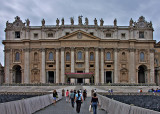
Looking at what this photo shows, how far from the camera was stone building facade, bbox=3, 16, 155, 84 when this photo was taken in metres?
81.9

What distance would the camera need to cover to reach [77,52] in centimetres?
8300

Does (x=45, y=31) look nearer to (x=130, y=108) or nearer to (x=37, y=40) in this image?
(x=37, y=40)

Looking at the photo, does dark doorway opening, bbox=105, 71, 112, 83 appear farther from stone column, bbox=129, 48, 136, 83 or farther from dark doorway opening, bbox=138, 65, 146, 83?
dark doorway opening, bbox=138, 65, 146, 83

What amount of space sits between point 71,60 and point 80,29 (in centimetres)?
1032

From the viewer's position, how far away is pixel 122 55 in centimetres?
8394

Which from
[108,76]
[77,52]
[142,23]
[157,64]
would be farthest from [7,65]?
[157,64]

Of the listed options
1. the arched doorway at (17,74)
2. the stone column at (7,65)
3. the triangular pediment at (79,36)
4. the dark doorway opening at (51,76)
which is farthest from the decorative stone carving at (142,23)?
the stone column at (7,65)

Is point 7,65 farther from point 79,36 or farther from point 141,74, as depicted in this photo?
point 141,74

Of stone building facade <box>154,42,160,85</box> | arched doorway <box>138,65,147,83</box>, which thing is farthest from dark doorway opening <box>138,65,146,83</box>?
stone building facade <box>154,42,160,85</box>

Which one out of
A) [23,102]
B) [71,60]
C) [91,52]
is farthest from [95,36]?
[23,102]

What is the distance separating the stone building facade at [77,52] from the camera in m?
81.9

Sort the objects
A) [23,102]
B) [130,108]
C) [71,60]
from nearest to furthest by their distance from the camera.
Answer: [130,108], [23,102], [71,60]

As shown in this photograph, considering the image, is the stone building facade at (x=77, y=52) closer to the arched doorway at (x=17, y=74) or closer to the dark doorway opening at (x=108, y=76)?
the dark doorway opening at (x=108, y=76)

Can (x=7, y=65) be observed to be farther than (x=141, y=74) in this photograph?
No
